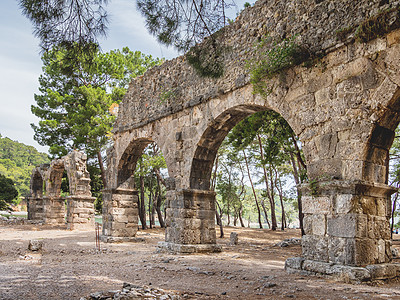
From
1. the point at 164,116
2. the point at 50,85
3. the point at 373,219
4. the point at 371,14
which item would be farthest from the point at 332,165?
the point at 50,85

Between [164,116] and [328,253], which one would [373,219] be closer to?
[328,253]

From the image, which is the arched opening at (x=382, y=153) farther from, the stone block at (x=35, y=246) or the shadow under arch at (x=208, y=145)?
the stone block at (x=35, y=246)

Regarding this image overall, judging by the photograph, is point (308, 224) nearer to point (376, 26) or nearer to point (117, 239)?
point (376, 26)

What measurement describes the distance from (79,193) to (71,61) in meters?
12.8

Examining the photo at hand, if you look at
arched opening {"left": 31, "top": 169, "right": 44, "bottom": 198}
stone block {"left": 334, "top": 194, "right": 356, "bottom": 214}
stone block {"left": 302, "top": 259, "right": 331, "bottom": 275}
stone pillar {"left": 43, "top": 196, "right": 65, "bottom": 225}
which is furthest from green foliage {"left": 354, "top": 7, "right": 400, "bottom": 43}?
arched opening {"left": 31, "top": 169, "right": 44, "bottom": 198}

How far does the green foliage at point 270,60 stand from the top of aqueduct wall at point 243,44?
0.15 meters

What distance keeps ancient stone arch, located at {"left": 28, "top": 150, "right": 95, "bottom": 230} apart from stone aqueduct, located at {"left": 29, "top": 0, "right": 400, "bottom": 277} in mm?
9273

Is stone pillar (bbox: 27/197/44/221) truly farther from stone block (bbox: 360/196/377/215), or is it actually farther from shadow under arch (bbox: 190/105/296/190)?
stone block (bbox: 360/196/377/215)

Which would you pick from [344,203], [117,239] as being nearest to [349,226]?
[344,203]

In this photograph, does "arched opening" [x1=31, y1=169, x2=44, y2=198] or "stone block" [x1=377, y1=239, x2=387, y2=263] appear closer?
"stone block" [x1=377, y1=239, x2=387, y2=263]

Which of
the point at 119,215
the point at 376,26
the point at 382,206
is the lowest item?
the point at 119,215

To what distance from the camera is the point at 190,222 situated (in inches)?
334

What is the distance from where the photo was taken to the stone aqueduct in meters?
4.92

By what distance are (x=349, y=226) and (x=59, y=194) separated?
18.9m
